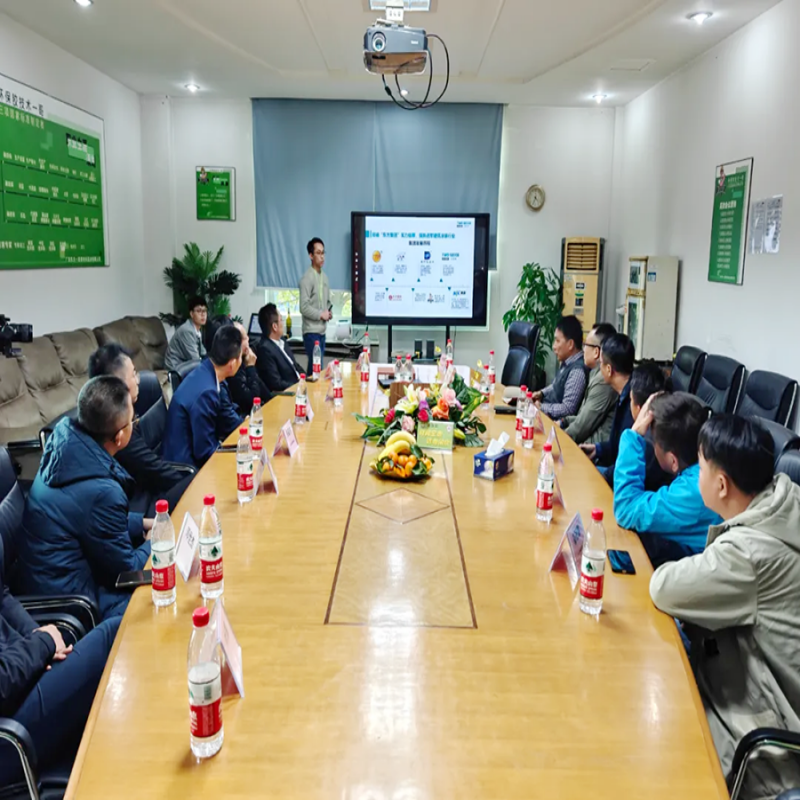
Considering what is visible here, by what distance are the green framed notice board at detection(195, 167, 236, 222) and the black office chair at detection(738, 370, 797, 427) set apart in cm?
509

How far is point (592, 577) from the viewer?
62.5 inches

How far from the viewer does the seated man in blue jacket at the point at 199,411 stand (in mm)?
3260

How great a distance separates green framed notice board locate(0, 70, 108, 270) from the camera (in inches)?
183

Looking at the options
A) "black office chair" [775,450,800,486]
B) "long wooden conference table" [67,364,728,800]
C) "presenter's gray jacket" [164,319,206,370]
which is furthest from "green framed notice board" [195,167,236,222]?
"black office chair" [775,450,800,486]

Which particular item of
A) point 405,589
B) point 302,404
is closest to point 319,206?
point 302,404

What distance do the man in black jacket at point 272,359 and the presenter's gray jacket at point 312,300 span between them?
1.72m

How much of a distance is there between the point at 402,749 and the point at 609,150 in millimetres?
7004

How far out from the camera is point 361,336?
7270mm

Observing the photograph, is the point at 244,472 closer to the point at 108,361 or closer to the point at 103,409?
the point at 103,409

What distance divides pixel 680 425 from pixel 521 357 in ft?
9.74

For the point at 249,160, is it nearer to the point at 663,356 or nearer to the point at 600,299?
the point at 600,299

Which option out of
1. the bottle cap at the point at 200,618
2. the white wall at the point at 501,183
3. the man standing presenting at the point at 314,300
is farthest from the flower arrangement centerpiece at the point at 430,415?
the white wall at the point at 501,183

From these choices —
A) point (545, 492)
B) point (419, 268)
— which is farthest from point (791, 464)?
point (419, 268)

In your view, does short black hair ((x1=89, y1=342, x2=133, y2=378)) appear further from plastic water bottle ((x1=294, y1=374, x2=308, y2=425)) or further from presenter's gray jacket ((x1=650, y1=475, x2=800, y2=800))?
presenter's gray jacket ((x1=650, y1=475, x2=800, y2=800))
